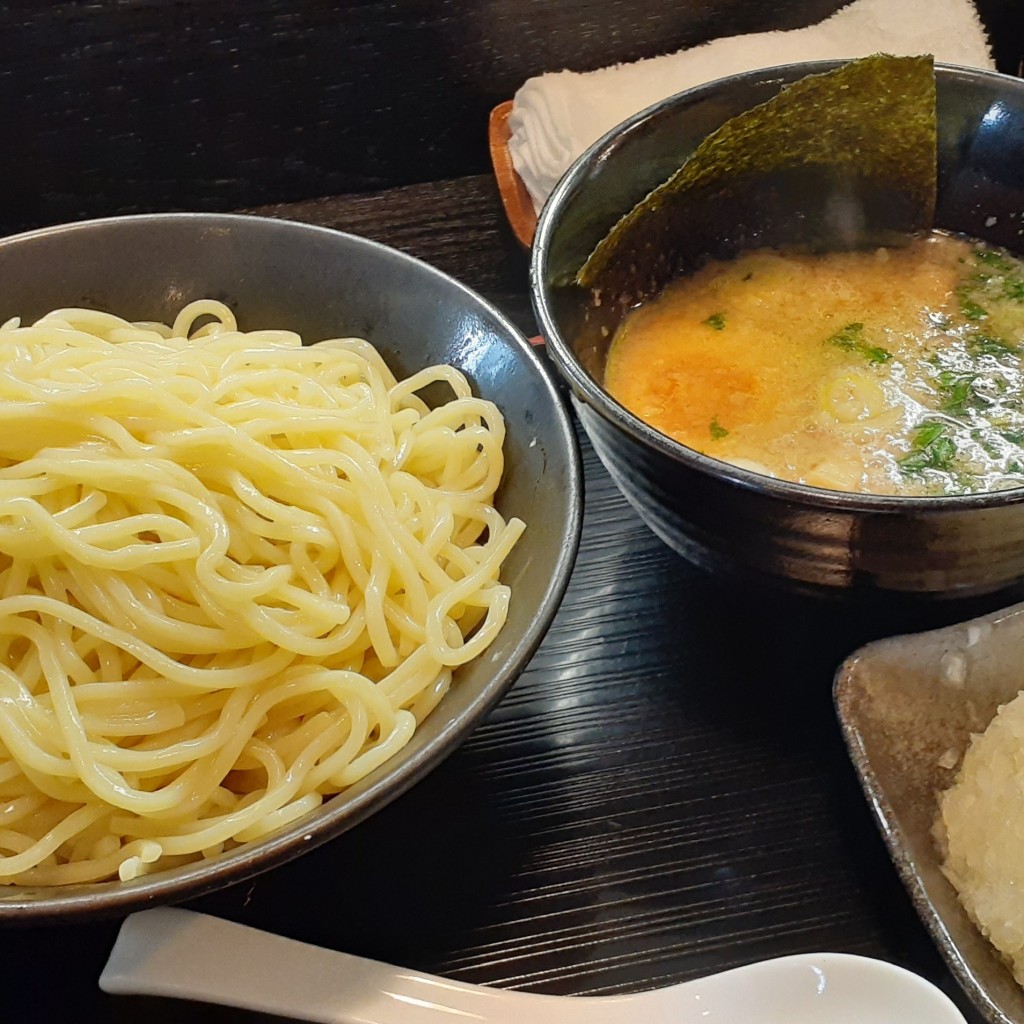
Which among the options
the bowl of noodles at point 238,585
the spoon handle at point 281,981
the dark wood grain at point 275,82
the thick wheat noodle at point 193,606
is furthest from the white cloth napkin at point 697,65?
the spoon handle at point 281,981

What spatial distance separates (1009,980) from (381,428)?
2.99 ft

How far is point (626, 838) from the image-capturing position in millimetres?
1115

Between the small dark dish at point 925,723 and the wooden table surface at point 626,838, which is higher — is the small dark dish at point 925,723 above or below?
above

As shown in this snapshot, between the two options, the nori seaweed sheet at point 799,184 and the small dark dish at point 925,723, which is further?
the nori seaweed sheet at point 799,184

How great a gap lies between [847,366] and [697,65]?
1154mm

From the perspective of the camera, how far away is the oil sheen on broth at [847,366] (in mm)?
1263

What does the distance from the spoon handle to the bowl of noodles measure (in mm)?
75

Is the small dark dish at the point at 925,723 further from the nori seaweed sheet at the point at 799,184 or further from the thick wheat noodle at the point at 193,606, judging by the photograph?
the nori seaweed sheet at the point at 799,184

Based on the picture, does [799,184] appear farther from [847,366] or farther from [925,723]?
[925,723]

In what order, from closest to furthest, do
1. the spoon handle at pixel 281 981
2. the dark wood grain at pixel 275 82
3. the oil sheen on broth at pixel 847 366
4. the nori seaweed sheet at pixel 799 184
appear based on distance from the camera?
1. the spoon handle at pixel 281 981
2. the oil sheen on broth at pixel 847 366
3. the nori seaweed sheet at pixel 799 184
4. the dark wood grain at pixel 275 82

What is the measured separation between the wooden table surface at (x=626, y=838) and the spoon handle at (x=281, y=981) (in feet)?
0.15

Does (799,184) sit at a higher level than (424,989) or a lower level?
higher

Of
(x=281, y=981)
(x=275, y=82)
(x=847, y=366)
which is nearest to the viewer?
(x=281, y=981)

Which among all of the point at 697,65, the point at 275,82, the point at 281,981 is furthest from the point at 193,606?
the point at 697,65
